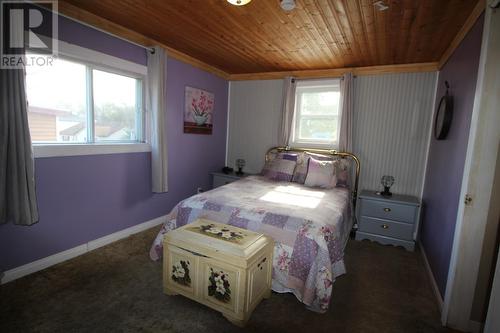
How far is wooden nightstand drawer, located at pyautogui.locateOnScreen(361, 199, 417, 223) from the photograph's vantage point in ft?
9.56

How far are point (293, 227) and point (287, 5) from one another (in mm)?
1691

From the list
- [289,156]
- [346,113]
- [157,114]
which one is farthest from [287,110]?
[157,114]

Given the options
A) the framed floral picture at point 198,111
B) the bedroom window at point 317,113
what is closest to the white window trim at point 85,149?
the framed floral picture at point 198,111

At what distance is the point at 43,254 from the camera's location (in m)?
2.21

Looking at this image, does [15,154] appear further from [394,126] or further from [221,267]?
[394,126]

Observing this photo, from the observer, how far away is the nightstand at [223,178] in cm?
405

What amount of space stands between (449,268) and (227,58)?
3297mm

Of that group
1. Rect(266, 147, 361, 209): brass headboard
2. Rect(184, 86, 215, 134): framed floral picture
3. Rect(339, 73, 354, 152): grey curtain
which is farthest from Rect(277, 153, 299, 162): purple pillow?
Rect(184, 86, 215, 134): framed floral picture

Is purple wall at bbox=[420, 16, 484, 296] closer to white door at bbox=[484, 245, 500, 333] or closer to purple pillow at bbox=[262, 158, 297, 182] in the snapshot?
white door at bbox=[484, 245, 500, 333]

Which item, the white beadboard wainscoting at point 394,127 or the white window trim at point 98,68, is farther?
the white beadboard wainscoting at point 394,127

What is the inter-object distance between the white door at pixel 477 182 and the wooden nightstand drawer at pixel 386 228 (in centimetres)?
126

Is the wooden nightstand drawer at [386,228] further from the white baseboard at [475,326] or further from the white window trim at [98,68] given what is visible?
the white window trim at [98,68]

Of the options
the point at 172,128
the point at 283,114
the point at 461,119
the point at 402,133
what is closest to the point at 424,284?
the point at 461,119

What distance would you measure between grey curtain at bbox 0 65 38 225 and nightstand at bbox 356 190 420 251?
331 cm
